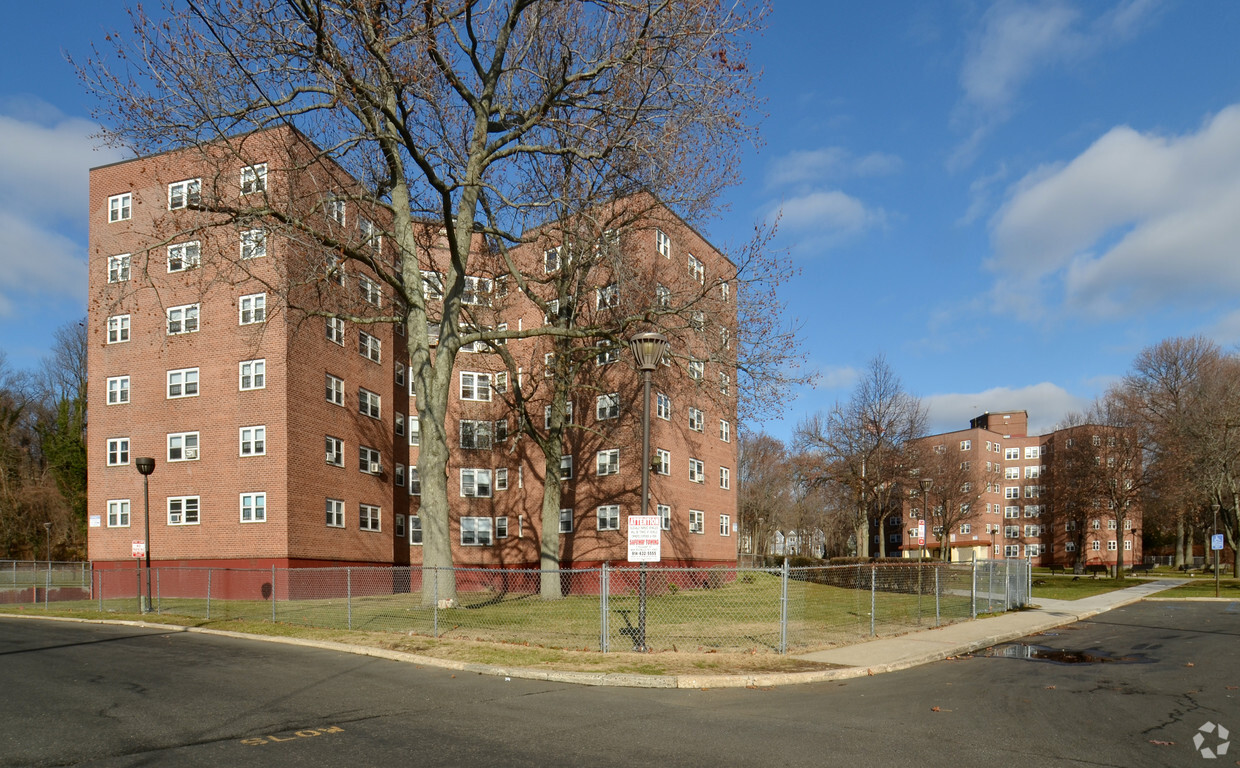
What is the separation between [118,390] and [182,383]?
391 cm

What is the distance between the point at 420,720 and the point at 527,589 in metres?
22.5

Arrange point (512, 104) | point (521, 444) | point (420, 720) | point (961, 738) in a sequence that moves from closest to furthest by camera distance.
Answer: point (961, 738) < point (420, 720) < point (512, 104) < point (521, 444)

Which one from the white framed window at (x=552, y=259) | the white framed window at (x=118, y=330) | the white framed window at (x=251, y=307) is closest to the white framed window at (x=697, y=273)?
the white framed window at (x=552, y=259)

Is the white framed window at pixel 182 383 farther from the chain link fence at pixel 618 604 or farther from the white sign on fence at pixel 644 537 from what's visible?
the white sign on fence at pixel 644 537

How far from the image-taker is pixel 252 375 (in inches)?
1296

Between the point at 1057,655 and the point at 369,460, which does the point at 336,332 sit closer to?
the point at 369,460

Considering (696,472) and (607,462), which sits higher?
(607,462)

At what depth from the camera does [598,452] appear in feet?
118

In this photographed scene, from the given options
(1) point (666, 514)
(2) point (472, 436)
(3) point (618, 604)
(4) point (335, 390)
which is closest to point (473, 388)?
(2) point (472, 436)

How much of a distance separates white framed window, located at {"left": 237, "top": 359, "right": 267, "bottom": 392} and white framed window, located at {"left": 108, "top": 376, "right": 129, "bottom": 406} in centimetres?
672

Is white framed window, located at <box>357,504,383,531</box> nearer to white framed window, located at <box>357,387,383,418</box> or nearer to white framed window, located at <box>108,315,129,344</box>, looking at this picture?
white framed window, located at <box>357,387,383,418</box>

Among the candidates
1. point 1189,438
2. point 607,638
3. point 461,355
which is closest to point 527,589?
point 461,355

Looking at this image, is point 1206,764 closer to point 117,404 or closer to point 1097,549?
point 117,404

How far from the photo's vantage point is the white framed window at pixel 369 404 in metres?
37.6
